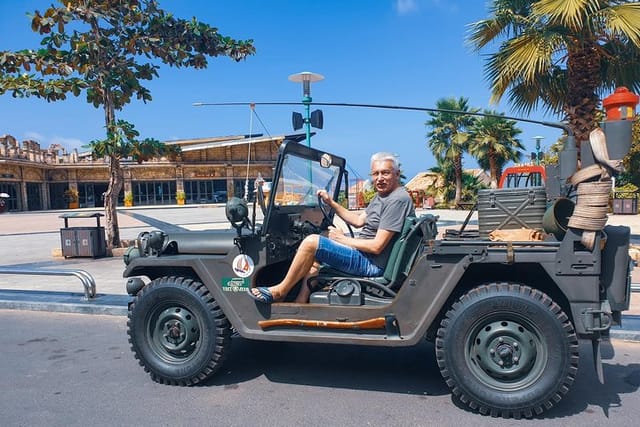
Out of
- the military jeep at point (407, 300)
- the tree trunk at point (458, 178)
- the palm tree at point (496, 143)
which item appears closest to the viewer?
the military jeep at point (407, 300)

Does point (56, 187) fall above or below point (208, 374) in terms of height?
above

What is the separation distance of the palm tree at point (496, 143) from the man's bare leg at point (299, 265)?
82.1ft

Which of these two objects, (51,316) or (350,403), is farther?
(51,316)

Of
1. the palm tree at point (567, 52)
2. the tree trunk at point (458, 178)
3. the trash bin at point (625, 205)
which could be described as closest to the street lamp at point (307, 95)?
the palm tree at point (567, 52)

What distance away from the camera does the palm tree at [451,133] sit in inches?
1099

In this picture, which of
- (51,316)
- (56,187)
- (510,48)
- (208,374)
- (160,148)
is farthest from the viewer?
(56,187)

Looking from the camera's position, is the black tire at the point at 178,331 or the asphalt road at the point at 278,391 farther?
the black tire at the point at 178,331

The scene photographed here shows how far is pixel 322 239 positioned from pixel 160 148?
865cm

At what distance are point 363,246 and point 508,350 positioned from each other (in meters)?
1.17

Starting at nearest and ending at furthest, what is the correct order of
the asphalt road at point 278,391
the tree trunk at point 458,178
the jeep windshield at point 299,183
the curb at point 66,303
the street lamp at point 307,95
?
1. the asphalt road at point 278,391
2. the jeep windshield at point 299,183
3. the curb at point 66,303
4. the street lamp at point 307,95
5. the tree trunk at point 458,178

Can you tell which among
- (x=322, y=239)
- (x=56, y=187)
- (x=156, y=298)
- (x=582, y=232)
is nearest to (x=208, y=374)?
(x=156, y=298)

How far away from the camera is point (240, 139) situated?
133ft

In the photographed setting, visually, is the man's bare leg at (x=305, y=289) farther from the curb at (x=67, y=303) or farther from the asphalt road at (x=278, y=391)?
the curb at (x=67, y=303)

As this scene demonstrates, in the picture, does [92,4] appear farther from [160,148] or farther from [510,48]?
[510,48]
